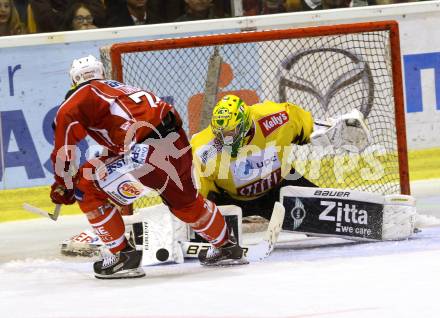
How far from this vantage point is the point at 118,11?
7.02 meters

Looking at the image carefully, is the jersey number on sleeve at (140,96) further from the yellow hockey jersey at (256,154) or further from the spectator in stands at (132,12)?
the spectator in stands at (132,12)

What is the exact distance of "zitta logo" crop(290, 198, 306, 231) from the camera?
5.13 meters

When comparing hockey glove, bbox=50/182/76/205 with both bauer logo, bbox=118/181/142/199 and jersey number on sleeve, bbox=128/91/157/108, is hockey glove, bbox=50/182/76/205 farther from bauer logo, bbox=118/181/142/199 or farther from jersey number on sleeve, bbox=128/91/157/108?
jersey number on sleeve, bbox=128/91/157/108

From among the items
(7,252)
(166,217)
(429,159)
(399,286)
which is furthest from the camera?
(429,159)

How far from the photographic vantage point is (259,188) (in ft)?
17.4

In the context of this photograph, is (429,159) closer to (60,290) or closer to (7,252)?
(7,252)

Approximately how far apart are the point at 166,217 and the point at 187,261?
0.23m

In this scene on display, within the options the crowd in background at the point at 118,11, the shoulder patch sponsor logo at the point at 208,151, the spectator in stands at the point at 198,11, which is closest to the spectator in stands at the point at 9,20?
the crowd in background at the point at 118,11

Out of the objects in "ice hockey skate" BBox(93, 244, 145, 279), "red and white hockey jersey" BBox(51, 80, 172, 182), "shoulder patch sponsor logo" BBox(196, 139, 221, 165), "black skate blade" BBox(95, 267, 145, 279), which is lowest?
"black skate blade" BBox(95, 267, 145, 279)

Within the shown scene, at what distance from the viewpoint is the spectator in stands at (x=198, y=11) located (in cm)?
695

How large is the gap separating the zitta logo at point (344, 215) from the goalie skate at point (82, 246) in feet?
3.72

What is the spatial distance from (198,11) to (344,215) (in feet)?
7.62

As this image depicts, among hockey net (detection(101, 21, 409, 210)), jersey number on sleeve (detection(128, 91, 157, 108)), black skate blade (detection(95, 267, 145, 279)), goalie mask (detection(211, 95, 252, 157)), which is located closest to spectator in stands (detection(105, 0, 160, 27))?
hockey net (detection(101, 21, 409, 210))

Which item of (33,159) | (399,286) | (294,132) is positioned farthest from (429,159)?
(399,286)
